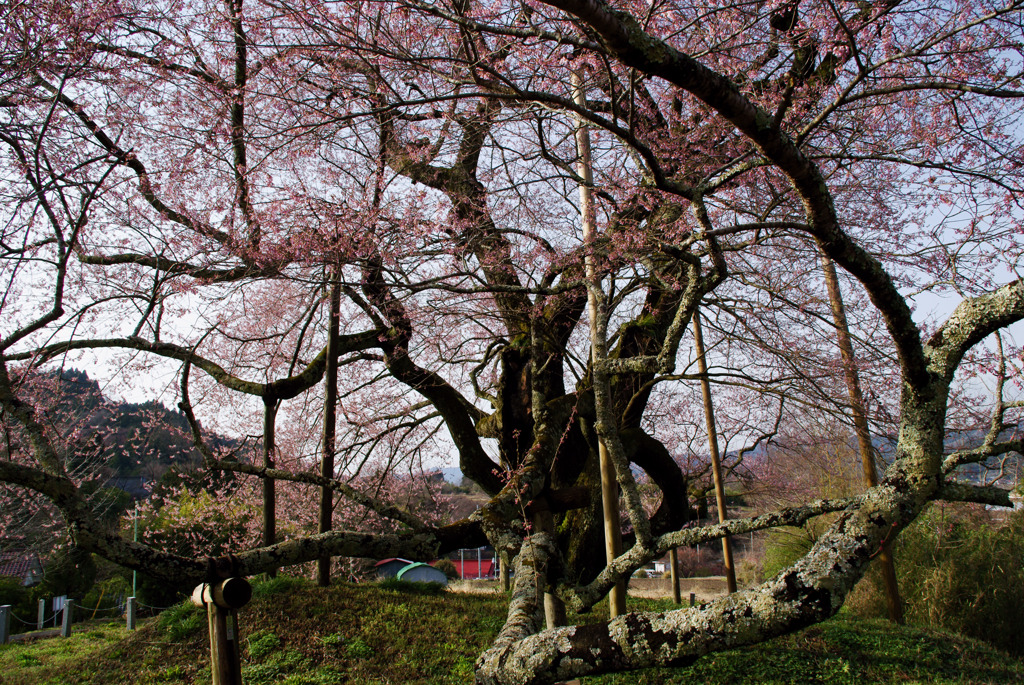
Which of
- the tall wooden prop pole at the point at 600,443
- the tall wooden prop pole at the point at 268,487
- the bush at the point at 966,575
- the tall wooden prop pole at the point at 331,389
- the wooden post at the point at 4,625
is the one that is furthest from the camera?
the wooden post at the point at 4,625

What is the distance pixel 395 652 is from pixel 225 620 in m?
3.11

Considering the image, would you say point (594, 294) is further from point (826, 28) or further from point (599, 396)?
point (826, 28)

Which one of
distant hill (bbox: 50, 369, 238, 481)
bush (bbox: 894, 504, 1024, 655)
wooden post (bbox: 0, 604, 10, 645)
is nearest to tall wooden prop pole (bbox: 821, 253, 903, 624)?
bush (bbox: 894, 504, 1024, 655)

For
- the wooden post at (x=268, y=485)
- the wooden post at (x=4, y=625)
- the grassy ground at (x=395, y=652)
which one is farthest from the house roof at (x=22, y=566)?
the wooden post at (x=268, y=485)

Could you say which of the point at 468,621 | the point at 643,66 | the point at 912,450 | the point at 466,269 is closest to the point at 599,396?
the point at 912,450

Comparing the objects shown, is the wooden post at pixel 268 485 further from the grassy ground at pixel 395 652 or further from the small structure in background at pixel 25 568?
the small structure in background at pixel 25 568

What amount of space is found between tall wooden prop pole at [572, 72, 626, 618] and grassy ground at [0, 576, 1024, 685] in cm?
100

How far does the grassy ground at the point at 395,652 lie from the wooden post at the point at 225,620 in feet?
7.34

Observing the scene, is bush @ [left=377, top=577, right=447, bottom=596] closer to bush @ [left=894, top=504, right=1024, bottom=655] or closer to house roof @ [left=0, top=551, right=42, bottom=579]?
bush @ [left=894, top=504, right=1024, bottom=655]

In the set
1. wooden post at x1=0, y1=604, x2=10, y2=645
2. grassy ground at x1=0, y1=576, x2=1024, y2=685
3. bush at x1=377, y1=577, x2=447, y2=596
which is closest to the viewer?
grassy ground at x1=0, y1=576, x2=1024, y2=685

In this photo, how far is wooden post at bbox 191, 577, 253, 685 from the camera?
2.96m

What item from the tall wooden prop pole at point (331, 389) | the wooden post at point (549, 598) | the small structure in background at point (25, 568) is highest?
the tall wooden prop pole at point (331, 389)

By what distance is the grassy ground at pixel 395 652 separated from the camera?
517 centimetres

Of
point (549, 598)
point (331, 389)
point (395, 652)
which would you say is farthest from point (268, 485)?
point (549, 598)
